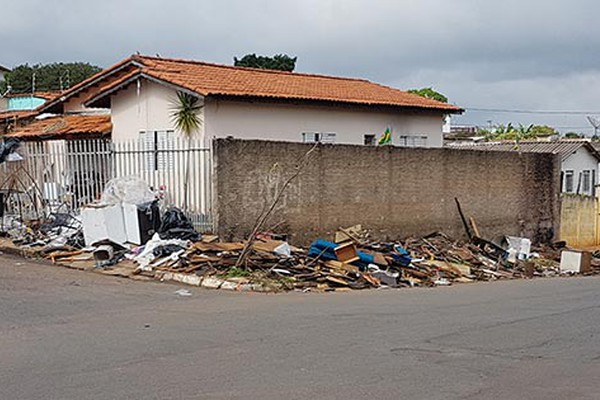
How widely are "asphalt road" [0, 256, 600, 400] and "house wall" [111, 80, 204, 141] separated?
9.74 m

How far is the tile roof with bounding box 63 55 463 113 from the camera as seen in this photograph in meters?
22.3

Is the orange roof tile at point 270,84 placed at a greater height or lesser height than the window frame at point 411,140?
greater

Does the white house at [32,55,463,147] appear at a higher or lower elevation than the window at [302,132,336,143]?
higher

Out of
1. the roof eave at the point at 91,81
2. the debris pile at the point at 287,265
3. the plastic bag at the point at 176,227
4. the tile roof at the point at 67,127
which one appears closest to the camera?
the debris pile at the point at 287,265

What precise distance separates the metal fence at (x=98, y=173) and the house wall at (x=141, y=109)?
3.28 feet

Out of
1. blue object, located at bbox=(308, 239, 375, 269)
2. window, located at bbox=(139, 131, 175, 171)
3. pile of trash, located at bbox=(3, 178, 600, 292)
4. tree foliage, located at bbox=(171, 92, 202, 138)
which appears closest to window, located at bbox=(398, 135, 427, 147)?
pile of trash, located at bbox=(3, 178, 600, 292)

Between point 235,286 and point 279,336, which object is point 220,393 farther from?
point 235,286

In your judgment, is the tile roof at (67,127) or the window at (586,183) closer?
the tile roof at (67,127)

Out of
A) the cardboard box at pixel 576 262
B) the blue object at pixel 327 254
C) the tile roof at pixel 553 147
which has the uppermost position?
the tile roof at pixel 553 147

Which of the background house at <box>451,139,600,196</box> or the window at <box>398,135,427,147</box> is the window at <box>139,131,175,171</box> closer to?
the window at <box>398,135,427,147</box>

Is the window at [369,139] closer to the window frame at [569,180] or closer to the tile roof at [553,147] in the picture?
the tile roof at [553,147]

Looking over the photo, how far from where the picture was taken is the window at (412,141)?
1118 inches

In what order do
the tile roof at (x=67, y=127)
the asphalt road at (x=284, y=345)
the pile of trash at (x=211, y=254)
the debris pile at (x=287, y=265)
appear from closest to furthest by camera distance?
the asphalt road at (x=284, y=345)
the debris pile at (x=287, y=265)
the pile of trash at (x=211, y=254)
the tile roof at (x=67, y=127)

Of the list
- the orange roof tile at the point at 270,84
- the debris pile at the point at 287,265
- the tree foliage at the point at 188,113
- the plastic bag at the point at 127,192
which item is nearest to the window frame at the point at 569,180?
the orange roof tile at the point at 270,84
